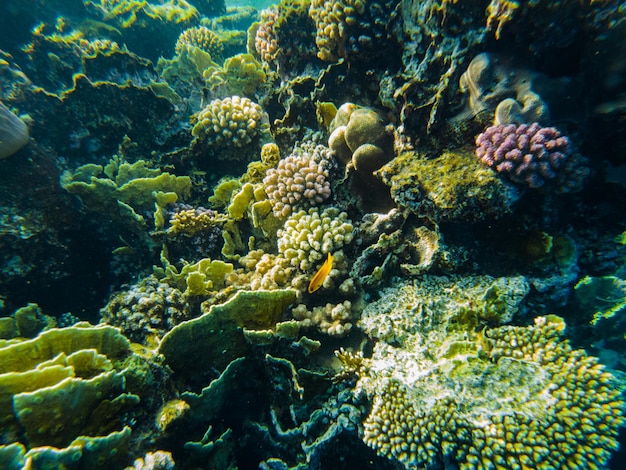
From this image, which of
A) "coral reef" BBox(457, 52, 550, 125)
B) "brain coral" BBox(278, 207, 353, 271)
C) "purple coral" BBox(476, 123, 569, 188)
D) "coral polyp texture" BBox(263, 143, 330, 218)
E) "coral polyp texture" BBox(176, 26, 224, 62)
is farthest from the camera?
"coral polyp texture" BBox(176, 26, 224, 62)

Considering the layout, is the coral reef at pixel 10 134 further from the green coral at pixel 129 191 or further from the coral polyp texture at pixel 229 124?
the coral polyp texture at pixel 229 124

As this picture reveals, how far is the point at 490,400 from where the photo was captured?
2.55 m

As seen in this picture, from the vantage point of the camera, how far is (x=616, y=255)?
3.13 meters

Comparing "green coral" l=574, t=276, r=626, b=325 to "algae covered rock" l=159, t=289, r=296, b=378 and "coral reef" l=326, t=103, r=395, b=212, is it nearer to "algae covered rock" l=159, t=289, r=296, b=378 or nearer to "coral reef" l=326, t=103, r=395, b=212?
"coral reef" l=326, t=103, r=395, b=212

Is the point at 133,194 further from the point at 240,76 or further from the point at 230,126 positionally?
the point at 240,76

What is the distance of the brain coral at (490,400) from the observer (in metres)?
2.32

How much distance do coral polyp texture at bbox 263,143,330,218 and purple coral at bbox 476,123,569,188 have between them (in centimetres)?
195

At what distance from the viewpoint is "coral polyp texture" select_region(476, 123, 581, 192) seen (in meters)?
2.80

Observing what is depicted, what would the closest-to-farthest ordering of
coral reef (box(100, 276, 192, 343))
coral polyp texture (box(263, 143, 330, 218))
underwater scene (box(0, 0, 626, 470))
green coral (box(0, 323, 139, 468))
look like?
green coral (box(0, 323, 139, 468)) < underwater scene (box(0, 0, 626, 470)) < coral reef (box(100, 276, 192, 343)) < coral polyp texture (box(263, 143, 330, 218))

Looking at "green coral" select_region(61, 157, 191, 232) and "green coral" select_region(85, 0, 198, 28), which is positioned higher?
"green coral" select_region(85, 0, 198, 28)

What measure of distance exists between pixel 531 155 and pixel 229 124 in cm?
430

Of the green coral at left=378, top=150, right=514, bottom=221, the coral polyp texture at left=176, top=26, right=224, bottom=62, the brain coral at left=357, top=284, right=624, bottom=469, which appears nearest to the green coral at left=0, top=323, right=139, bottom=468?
the brain coral at left=357, top=284, right=624, bottom=469

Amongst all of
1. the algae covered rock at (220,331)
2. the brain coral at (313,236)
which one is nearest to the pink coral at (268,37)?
the brain coral at (313,236)

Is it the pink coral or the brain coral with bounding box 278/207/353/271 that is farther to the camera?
the pink coral
